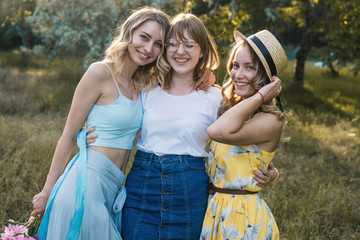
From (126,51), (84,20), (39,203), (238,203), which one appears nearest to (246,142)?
(238,203)

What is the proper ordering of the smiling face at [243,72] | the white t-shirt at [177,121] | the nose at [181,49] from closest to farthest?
the smiling face at [243,72]
the white t-shirt at [177,121]
the nose at [181,49]

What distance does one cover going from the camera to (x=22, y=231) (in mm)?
A: 2307

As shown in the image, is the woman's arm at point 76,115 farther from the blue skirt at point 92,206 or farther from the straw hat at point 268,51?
the straw hat at point 268,51

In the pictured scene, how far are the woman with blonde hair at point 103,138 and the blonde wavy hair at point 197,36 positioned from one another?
82 mm

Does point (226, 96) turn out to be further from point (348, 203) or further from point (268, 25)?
point (268, 25)

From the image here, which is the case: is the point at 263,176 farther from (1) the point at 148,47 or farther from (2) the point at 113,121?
(1) the point at 148,47

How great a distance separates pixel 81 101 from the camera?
8.09ft

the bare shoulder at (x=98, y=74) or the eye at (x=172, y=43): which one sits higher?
the eye at (x=172, y=43)

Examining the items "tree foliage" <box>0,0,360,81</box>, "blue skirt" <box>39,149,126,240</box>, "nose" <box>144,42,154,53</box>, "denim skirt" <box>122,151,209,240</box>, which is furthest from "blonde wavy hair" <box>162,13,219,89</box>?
"tree foliage" <box>0,0,360,81</box>

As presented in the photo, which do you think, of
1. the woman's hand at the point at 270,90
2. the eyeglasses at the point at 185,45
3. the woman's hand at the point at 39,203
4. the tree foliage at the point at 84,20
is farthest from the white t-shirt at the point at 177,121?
the tree foliage at the point at 84,20

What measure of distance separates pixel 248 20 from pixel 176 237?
278 inches


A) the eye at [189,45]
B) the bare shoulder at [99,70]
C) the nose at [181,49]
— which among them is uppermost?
the eye at [189,45]

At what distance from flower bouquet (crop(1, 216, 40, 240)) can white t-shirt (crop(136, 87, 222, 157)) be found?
85 centimetres

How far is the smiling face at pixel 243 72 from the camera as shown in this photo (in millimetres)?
2387
